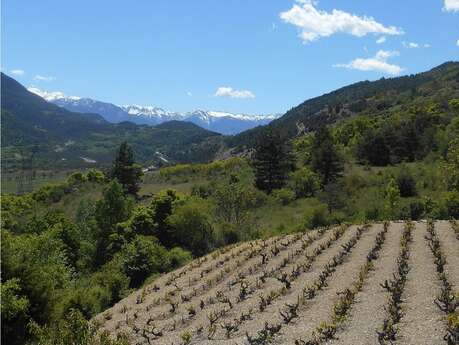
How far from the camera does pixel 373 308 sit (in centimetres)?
1608

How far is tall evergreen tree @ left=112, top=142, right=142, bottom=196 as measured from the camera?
251ft

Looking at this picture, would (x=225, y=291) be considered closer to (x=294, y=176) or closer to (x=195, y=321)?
(x=195, y=321)

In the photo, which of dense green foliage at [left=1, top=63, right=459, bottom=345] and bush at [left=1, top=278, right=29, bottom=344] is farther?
dense green foliage at [left=1, top=63, right=459, bottom=345]

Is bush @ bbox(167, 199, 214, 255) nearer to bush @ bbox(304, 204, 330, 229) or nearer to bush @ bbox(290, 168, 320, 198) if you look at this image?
bush @ bbox(304, 204, 330, 229)

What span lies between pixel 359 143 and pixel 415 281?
68421 millimetres

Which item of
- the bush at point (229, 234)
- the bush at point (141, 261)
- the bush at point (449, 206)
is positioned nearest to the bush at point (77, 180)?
the bush at point (229, 234)

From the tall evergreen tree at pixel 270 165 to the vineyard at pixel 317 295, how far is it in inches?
1609

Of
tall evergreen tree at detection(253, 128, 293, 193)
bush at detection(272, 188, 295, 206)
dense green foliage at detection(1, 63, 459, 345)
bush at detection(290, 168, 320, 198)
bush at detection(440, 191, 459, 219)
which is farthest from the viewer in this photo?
tall evergreen tree at detection(253, 128, 293, 193)

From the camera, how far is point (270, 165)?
73312mm

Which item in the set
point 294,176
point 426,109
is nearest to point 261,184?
point 294,176

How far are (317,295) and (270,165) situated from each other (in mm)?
54877

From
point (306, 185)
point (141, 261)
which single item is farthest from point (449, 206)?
point (306, 185)

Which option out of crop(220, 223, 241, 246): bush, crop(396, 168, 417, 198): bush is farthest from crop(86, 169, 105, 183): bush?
crop(396, 168, 417, 198): bush

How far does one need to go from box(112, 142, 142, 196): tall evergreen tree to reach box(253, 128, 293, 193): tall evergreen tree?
1897 centimetres
